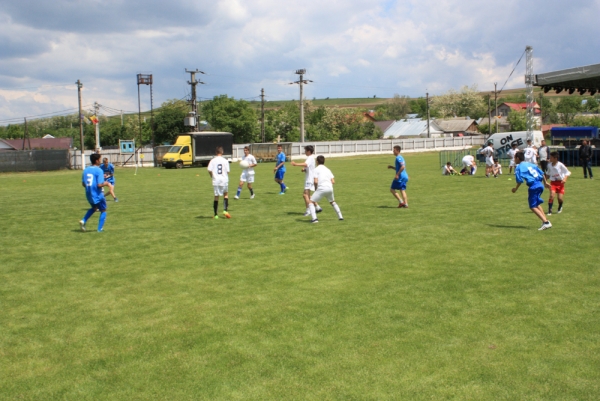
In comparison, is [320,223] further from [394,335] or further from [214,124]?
[214,124]

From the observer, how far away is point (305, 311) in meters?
7.14

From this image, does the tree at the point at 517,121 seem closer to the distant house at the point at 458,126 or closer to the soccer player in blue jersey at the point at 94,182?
the distant house at the point at 458,126

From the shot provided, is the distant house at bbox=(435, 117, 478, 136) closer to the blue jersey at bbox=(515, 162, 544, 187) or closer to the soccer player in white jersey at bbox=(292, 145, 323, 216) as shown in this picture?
the soccer player in white jersey at bbox=(292, 145, 323, 216)

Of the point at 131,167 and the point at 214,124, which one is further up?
the point at 214,124

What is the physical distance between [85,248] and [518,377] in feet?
30.2

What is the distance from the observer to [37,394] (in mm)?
4961

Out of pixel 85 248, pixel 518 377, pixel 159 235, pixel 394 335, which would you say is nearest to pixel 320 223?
pixel 159 235

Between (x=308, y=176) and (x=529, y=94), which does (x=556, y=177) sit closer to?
(x=308, y=176)

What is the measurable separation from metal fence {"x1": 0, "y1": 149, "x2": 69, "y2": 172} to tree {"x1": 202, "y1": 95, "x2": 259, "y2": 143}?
43.5 m

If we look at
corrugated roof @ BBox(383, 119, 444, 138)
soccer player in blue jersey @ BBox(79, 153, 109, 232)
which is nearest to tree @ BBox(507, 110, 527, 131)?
corrugated roof @ BBox(383, 119, 444, 138)

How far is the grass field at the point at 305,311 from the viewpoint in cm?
511

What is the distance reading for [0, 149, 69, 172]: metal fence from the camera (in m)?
44.3

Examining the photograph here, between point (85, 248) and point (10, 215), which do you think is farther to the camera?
point (10, 215)

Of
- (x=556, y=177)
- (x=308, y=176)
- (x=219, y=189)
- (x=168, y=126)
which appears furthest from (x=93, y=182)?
(x=168, y=126)
